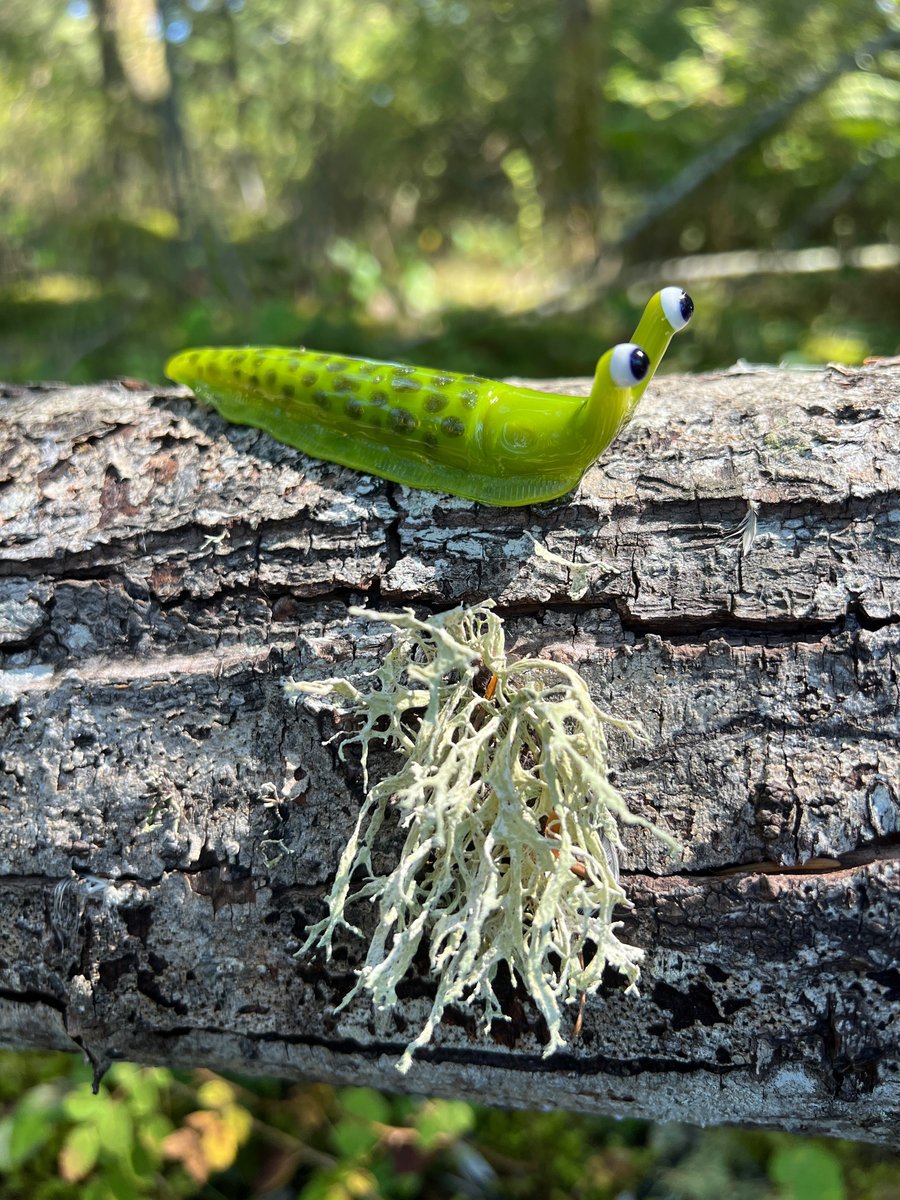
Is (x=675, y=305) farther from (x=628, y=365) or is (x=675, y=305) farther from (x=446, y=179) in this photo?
(x=446, y=179)

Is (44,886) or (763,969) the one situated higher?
(763,969)

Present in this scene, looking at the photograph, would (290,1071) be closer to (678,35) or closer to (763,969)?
(763,969)

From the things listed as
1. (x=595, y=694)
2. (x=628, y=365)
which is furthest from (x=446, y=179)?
(x=595, y=694)

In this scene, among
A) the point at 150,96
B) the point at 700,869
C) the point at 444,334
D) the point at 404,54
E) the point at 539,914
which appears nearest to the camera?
the point at 539,914

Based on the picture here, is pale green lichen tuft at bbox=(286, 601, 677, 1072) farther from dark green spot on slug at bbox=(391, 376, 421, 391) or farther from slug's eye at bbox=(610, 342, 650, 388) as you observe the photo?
dark green spot on slug at bbox=(391, 376, 421, 391)

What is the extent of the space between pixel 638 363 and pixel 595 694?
23.6 inches

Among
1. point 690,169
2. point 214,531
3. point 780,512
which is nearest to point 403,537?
point 214,531

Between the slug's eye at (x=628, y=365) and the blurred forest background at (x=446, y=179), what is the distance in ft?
11.6

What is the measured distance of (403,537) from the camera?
5.70 ft

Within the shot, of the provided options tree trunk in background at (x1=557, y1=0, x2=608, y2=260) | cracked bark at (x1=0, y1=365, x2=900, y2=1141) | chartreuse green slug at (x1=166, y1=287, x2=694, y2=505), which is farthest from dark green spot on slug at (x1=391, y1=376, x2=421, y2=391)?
tree trunk in background at (x1=557, y1=0, x2=608, y2=260)

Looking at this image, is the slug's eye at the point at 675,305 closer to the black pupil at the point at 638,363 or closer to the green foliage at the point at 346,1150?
the black pupil at the point at 638,363

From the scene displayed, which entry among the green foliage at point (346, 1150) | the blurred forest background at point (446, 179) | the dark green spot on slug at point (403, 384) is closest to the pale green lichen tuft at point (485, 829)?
the dark green spot on slug at point (403, 384)

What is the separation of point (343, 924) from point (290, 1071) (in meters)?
0.39

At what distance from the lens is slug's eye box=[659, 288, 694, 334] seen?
62.4 inches
